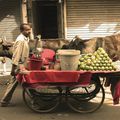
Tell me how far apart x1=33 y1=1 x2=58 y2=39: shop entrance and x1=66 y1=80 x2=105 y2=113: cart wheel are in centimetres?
747

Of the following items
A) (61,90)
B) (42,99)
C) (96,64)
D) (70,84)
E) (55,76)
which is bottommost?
(42,99)

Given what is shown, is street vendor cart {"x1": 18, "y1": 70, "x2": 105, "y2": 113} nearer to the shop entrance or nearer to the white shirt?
the white shirt

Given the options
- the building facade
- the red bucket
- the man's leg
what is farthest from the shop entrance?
the red bucket

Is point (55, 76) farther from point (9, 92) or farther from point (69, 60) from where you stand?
point (9, 92)

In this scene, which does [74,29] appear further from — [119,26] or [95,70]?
[95,70]

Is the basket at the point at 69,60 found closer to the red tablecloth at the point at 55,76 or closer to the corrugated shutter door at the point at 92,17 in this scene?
the red tablecloth at the point at 55,76

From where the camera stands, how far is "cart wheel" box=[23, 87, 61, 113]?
31.3ft

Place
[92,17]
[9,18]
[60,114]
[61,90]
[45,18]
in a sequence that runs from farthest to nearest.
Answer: [45,18]
[9,18]
[92,17]
[61,90]
[60,114]

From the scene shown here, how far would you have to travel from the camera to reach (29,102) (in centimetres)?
978

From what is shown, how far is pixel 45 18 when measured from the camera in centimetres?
1766

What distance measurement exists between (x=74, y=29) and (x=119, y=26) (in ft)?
5.33

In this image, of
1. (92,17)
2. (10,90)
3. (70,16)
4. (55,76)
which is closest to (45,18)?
(70,16)

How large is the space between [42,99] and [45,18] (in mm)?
8283

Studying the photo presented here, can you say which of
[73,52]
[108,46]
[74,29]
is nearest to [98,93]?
[73,52]
